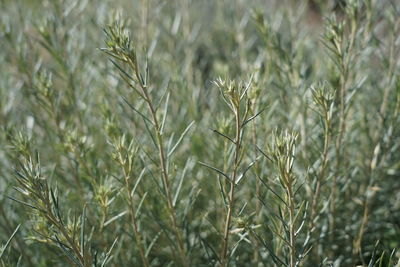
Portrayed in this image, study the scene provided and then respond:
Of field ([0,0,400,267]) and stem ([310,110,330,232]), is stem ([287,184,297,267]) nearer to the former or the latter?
field ([0,0,400,267])

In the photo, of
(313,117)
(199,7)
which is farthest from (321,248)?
(199,7)

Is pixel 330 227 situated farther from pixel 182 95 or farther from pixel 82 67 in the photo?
pixel 82 67

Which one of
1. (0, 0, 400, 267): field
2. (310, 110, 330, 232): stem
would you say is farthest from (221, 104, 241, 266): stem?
(310, 110, 330, 232): stem

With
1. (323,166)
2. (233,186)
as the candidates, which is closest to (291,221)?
(233,186)

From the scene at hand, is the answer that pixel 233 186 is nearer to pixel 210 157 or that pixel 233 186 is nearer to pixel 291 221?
pixel 291 221

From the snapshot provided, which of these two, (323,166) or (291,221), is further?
(323,166)

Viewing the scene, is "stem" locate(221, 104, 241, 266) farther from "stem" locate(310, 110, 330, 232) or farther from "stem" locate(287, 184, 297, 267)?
"stem" locate(310, 110, 330, 232)

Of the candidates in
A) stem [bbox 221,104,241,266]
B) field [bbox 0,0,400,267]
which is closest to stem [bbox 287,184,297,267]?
field [bbox 0,0,400,267]

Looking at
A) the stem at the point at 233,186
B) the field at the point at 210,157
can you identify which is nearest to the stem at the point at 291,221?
the field at the point at 210,157

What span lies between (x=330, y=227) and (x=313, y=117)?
41 centimetres

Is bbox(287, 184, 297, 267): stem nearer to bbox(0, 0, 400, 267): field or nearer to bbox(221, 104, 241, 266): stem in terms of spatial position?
bbox(0, 0, 400, 267): field

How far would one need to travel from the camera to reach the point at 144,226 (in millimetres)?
1670

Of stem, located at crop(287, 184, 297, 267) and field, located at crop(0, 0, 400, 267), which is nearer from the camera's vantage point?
stem, located at crop(287, 184, 297, 267)

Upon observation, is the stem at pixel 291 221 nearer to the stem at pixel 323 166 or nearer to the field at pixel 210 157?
the field at pixel 210 157
